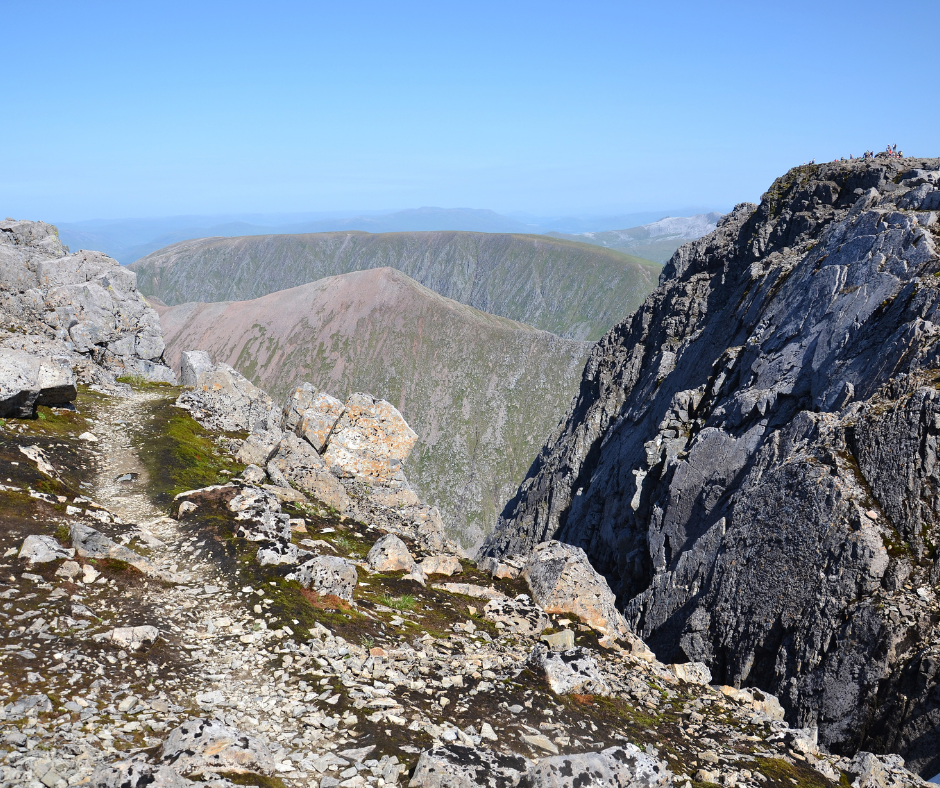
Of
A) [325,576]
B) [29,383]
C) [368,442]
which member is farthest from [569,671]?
[29,383]

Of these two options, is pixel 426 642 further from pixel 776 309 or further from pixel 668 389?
pixel 668 389

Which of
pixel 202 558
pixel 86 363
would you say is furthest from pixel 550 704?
pixel 86 363

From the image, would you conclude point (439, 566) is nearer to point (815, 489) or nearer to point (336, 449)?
point (336, 449)

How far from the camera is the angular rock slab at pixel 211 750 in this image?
879 centimetres

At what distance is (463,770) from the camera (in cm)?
933

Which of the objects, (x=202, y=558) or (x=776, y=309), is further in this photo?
(x=776, y=309)

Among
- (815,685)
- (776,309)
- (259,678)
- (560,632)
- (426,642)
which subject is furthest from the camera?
(776,309)

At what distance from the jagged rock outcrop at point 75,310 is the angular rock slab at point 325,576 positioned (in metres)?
21.8

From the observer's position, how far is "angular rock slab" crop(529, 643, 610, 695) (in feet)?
44.2

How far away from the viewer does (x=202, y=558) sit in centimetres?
1605

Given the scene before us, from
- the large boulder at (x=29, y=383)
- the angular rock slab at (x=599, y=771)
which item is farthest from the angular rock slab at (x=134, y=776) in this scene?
the large boulder at (x=29, y=383)

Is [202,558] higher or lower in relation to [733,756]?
higher

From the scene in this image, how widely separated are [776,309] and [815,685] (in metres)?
25.5

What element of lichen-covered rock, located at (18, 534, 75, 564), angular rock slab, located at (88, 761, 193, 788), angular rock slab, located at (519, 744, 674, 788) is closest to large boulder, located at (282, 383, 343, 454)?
lichen-covered rock, located at (18, 534, 75, 564)
